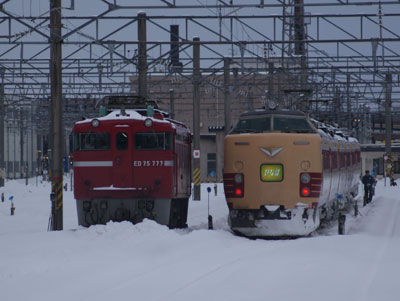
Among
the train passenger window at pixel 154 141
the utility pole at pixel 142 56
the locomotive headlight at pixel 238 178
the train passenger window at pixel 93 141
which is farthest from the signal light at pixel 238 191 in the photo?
the utility pole at pixel 142 56

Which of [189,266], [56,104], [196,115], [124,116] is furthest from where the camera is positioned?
[196,115]

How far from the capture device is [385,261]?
13.8 m

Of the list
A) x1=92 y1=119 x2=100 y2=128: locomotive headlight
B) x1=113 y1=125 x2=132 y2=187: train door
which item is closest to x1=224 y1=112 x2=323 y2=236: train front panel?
x1=113 y1=125 x2=132 y2=187: train door

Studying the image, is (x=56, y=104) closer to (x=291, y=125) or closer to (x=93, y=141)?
(x=93, y=141)

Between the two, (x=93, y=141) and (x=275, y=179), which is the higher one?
(x=93, y=141)

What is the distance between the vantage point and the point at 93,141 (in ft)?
62.3

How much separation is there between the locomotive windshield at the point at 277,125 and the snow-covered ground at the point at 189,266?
266 cm

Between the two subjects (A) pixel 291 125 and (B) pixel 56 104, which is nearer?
(A) pixel 291 125

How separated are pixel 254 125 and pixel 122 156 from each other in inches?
124

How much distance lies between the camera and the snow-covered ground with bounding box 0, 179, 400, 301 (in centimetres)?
1038

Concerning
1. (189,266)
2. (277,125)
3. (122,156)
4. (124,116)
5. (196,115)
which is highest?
(196,115)

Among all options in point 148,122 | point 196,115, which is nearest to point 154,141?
point 148,122

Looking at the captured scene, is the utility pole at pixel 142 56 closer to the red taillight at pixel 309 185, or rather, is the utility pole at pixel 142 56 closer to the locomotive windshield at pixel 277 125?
the locomotive windshield at pixel 277 125

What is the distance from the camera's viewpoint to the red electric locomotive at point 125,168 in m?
18.5
